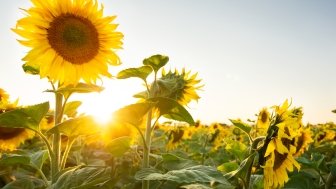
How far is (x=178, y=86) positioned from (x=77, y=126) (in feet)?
3.05

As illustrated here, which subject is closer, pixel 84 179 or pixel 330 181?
pixel 84 179

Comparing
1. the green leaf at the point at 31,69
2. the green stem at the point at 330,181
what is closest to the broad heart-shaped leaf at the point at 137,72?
the green leaf at the point at 31,69

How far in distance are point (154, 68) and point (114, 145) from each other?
61cm

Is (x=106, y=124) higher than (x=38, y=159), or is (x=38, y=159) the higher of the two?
(x=106, y=124)

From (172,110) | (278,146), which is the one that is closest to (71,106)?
(172,110)

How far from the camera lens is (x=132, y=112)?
2.54m

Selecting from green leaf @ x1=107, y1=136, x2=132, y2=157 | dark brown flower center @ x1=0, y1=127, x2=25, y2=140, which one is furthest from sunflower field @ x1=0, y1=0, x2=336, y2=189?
dark brown flower center @ x1=0, y1=127, x2=25, y2=140

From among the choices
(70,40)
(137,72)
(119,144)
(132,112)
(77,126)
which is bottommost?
(119,144)

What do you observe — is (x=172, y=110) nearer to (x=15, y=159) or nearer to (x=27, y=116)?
(x=27, y=116)

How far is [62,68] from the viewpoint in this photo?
3.20 metres

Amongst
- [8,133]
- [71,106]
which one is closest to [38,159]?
[71,106]

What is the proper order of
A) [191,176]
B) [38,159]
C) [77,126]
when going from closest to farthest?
[191,176]
[77,126]
[38,159]

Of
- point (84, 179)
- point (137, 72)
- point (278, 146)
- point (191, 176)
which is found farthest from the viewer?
point (137, 72)

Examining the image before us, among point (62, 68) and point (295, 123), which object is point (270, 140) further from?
point (62, 68)
